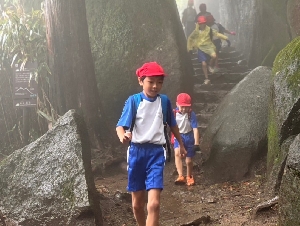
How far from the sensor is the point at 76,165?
4324 mm

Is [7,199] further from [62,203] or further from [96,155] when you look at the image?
[96,155]

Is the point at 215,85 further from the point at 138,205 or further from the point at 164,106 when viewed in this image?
the point at 138,205

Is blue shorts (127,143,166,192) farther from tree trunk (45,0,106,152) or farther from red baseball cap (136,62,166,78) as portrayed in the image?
tree trunk (45,0,106,152)

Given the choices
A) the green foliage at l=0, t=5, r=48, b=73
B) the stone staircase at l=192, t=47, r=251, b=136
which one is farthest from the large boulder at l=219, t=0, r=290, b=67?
the green foliage at l=0, t=5, r=48, b=73

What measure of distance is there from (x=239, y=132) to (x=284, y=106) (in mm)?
1622

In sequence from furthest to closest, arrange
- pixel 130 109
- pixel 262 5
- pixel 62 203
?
1. pixel 262 5
2. pixel 62 203
3. pixel 130 109

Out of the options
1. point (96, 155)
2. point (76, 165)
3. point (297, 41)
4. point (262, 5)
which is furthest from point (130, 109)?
point (262, 5)

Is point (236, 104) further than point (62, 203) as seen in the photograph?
Yes

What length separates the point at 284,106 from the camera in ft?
15.2

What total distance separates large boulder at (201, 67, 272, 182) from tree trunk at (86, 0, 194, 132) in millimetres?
1934

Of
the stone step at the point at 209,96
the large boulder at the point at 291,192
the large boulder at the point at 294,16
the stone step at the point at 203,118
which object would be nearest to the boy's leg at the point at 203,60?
the stone step at the point at 209,96

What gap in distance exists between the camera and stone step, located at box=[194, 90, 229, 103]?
9.26 meters

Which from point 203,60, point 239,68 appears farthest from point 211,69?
point 239,68

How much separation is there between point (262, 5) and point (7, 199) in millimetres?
8321
